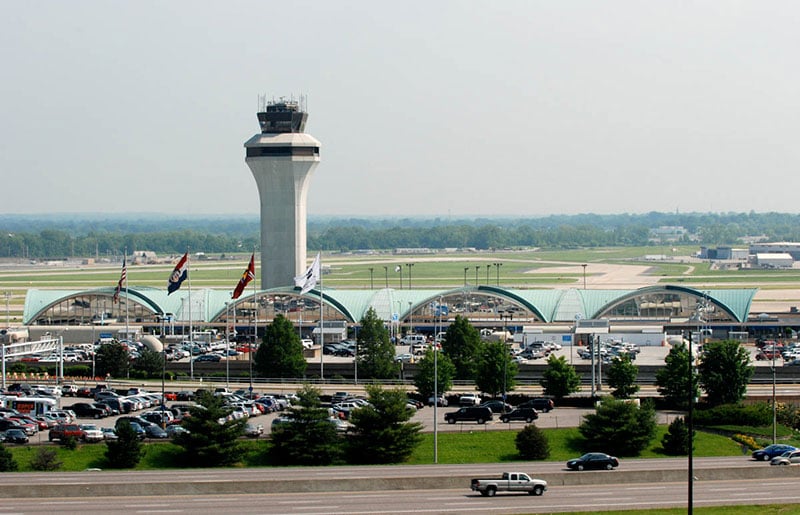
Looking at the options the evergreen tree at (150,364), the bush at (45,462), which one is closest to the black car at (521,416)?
the bush at (45,462)

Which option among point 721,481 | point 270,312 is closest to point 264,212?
point 270,312

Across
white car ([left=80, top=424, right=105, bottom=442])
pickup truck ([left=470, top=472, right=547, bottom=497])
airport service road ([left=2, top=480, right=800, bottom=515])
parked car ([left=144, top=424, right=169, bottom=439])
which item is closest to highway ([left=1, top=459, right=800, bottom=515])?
airport service road ([left=2, top=480, right=800, bottom=515])

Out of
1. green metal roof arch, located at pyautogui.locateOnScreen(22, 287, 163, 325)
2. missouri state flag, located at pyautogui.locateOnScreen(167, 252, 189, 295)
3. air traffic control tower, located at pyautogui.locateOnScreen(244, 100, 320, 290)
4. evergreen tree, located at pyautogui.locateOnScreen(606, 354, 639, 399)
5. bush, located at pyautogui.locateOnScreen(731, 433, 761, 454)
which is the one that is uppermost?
air traffic control tower, located at pyautogui.locateOnScreen(244, 100, 320, 290)

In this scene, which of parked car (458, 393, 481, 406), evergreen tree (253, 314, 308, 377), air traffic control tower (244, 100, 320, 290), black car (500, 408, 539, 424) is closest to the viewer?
black car (500, 408, 539, 424)

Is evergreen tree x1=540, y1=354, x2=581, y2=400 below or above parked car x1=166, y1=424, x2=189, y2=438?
above

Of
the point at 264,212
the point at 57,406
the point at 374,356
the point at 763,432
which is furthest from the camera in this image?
the point at 264,212

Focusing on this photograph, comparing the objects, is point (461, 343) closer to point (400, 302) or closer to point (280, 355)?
point (280, 355)

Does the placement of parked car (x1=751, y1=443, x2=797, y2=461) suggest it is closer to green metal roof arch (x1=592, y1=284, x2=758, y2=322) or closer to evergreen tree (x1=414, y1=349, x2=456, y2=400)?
evergreen tree (x1=414, y1=349, x2=456, y2=400)

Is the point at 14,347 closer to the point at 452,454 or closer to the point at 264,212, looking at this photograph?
the point at 264,212
